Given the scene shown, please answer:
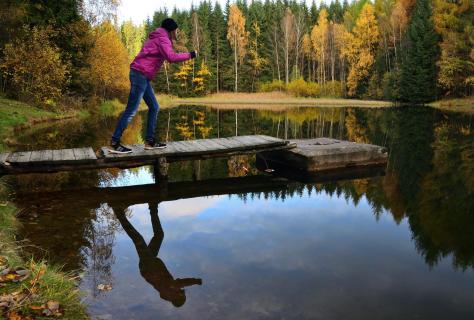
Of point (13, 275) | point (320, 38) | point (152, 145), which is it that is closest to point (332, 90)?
point (320, 38)

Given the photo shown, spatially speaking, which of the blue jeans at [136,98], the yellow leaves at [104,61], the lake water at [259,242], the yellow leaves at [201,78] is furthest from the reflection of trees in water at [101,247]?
the yellow leaves at [201,78]

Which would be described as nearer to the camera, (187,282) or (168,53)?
(187,282)

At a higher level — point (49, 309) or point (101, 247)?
point (49, 309)

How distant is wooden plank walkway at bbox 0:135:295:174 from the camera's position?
731cm

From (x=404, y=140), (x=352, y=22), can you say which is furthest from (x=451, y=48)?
(x=404, y=140)

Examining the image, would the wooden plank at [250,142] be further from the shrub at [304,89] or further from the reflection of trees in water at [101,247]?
the shrub at [304,89]

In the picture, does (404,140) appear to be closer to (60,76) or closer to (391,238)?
(391,238)

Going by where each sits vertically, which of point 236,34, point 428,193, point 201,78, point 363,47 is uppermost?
point 236,34

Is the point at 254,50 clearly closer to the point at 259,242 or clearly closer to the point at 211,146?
the point at 211,146

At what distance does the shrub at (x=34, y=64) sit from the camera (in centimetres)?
1988

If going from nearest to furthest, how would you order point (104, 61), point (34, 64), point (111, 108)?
point (34, 64) < point (104, 61) < point (111, 108)

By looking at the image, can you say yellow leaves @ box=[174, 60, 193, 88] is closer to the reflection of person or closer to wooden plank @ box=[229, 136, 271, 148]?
wooden plank @ box=[229, 136, 271, 148]

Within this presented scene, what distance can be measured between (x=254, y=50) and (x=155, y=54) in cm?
6305

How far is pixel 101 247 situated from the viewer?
5.00m
